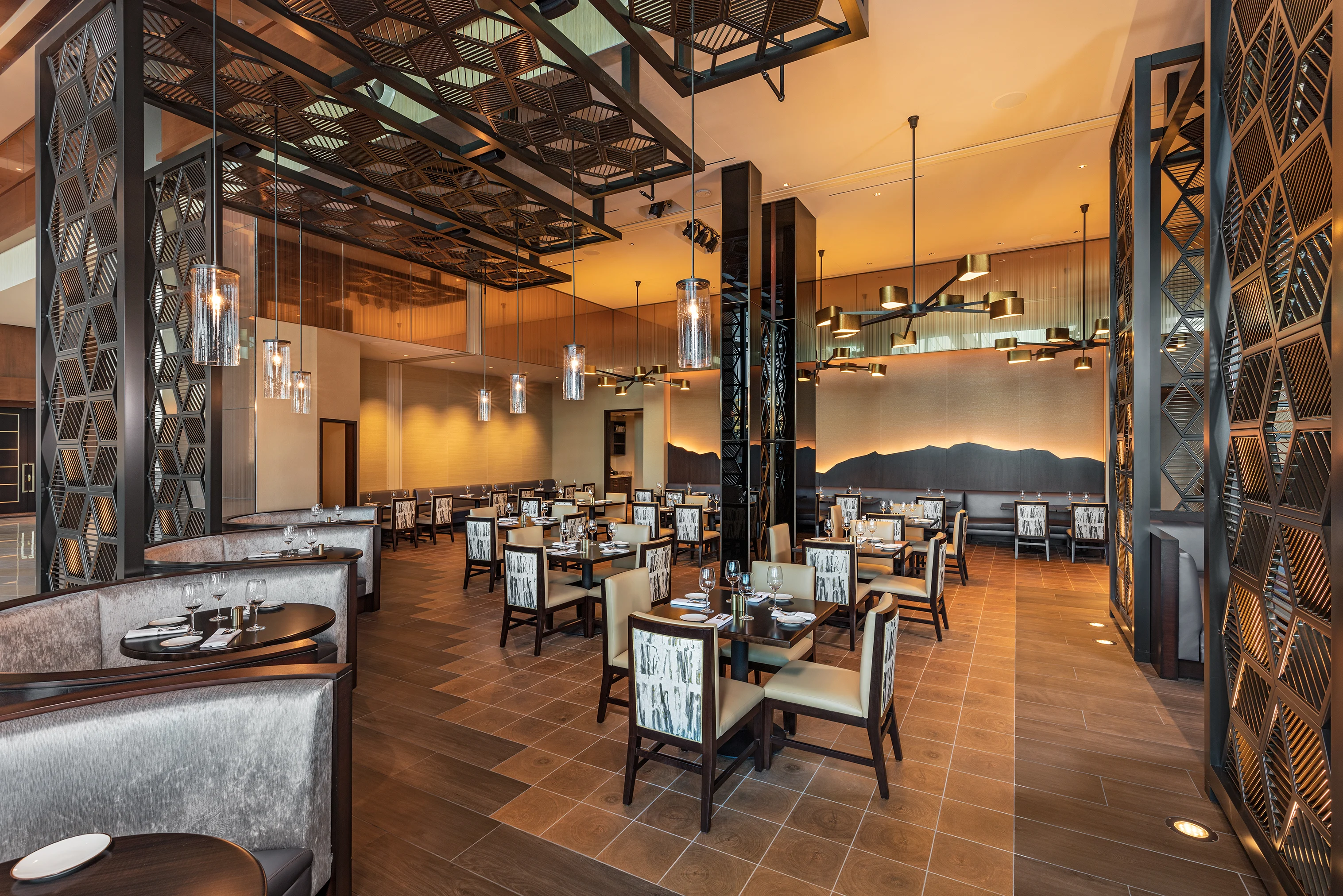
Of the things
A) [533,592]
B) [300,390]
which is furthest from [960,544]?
[300,390]

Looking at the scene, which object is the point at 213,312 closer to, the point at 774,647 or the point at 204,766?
the point at 204,766

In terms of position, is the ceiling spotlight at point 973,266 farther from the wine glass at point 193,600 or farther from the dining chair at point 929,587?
the wine glass at point 193,600

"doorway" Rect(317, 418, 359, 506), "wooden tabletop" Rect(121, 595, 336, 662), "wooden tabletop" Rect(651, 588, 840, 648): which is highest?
"doorway" Rect(317, 418, 359, 506)

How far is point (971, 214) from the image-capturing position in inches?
324

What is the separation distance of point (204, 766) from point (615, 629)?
6.44 ft

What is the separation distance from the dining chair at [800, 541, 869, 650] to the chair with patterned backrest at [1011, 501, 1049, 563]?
5374mm

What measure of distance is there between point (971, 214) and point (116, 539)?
30.7ft

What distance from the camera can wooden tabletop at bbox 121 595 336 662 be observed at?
2.59m

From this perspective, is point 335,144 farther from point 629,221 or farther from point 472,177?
point 629,221

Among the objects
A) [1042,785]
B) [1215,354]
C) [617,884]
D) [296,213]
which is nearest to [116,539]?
[617,884]

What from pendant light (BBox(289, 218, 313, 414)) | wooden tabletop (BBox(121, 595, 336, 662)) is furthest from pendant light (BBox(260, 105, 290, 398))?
wooden tabletop (BBox(121, 595, 336, 662))

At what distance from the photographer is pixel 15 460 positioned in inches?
494

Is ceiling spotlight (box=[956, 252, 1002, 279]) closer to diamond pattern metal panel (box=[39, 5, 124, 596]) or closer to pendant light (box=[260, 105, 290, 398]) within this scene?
diamond pattern metal panel (box=[39, 5, 124, 596])

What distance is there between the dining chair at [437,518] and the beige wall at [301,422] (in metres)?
2.04
